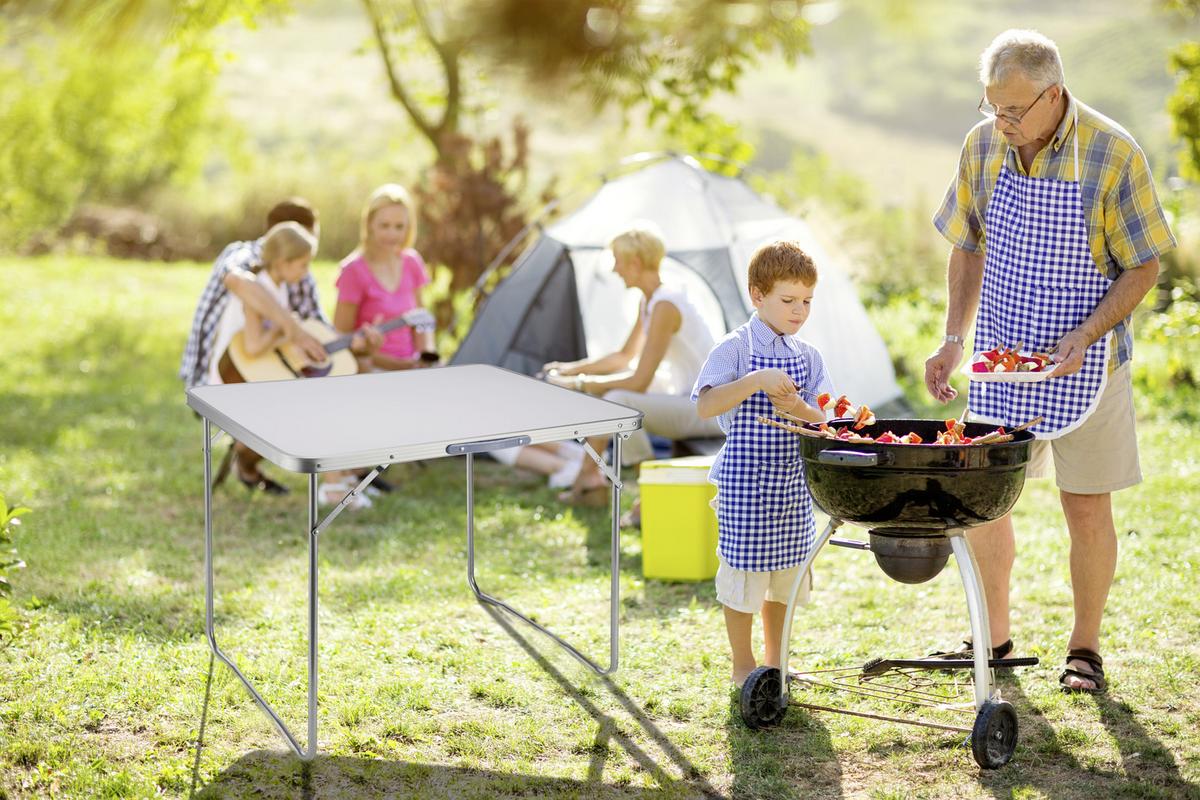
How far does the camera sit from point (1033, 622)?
4.13 metres

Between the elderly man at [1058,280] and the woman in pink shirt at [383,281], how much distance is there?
2.79m

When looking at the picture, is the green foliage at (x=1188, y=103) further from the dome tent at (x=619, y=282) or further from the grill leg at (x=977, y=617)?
the grill leg at (x=977, y=617)

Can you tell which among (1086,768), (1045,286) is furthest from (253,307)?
(1086,768)

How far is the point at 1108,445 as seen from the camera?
3469 mm

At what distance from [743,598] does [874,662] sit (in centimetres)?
39

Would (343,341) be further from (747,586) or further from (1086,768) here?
(1086,768)

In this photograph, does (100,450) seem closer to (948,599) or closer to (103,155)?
(948,599)

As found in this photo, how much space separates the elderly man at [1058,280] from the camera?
3281 millimetres

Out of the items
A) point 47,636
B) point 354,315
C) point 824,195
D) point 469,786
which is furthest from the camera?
point 824,195

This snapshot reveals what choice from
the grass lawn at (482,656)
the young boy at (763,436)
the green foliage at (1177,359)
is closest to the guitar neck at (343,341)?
the grass lawn at (482,656)

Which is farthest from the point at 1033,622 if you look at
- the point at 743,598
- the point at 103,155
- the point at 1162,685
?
the point at 103,155

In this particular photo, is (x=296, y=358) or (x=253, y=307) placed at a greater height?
(x=253, y=307)

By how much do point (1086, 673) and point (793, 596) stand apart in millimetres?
942

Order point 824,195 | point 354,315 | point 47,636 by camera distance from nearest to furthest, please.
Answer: point 47,636 → point 354,315 → point 824,195
